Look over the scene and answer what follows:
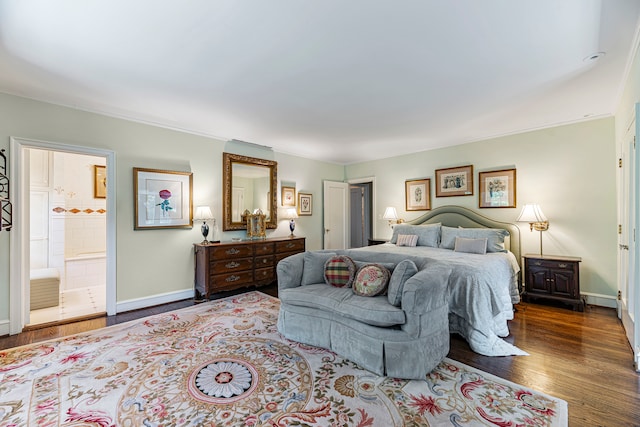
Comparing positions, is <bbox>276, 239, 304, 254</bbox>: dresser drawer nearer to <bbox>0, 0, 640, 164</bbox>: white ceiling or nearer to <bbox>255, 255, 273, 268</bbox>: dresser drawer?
<bbox>255, 255, 273, 268</bbox>: dresser drawer

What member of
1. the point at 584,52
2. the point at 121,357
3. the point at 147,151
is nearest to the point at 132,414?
the point at 121,357

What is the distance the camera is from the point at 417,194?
18.4 feet

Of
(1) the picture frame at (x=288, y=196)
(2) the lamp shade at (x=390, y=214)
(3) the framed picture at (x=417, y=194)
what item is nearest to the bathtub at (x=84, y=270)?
(1) the picture frame at (x=288, y=196)

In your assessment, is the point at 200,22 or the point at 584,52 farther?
the point at 584,52

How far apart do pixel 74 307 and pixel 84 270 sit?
1.41 metres

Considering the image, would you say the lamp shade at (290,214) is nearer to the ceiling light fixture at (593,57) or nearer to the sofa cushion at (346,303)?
the sofa cushion at (346,303)

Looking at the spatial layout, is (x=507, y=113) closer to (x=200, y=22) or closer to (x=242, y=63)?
(x=242, y=63)

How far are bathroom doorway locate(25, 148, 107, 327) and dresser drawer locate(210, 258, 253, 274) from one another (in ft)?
5.54

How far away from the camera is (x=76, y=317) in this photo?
139 inches

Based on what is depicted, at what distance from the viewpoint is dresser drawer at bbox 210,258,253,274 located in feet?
13.5

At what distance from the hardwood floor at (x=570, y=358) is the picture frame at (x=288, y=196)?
291 cm

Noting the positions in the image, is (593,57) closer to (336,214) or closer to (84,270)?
(336,214)

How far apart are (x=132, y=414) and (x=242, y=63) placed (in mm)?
2701

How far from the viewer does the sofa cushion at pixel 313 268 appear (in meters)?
3.08
